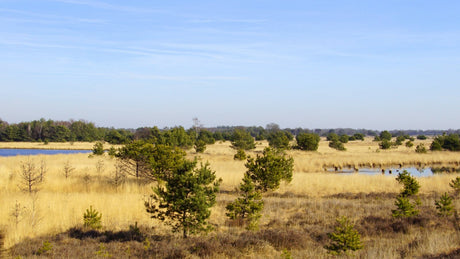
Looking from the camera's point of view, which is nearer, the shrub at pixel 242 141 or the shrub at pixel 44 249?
the shrub at pixel 44 249

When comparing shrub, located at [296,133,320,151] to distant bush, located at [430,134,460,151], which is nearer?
shrub, located at [296,133,320,151]

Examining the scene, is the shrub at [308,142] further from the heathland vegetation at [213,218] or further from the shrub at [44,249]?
the shrub at [44,249]

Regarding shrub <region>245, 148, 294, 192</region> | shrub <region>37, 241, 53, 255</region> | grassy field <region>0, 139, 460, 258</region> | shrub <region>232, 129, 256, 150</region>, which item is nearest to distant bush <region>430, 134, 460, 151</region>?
shrub <region>232, 129, 256, 150</region>

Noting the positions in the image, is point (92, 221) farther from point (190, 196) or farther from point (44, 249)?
point (190, 196)

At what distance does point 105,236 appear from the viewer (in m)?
10.2

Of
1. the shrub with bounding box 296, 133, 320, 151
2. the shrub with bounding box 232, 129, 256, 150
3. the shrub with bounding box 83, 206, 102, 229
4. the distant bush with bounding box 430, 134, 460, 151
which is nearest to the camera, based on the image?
the shrub with bounding box 83, 206, 102, 229

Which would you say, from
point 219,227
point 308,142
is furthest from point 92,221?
point 308,142

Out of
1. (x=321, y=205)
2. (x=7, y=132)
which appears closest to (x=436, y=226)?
(x=321, y=205)

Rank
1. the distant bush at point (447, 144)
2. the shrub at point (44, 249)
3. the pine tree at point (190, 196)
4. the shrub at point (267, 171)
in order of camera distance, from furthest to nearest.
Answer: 1. the distant bush at point (447, 144)
2. the shrub at point (267, 171)
3. the pine tree at point (190, 196)
4. the shrub at point (44, 249)

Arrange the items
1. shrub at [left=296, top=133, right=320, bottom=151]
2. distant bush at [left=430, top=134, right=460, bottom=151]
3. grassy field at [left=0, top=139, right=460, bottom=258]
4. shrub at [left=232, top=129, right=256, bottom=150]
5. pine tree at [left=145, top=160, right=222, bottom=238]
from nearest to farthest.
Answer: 1. grassy field at [left=0, top=139, right=460, bottom=258]
2. pine tree at [left=145, top=160, right=222, bottom=238]
3. shrub at [left=296, top=133, right=320, bottom=151]
4. shrub at [left=232, top=129, right=256, bottom=150]
5. distant bush at [left=430, top=134, right=460, bottom=151]

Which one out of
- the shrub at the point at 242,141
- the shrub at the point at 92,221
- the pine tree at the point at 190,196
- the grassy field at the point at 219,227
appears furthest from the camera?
the shrub at the point at 242,141

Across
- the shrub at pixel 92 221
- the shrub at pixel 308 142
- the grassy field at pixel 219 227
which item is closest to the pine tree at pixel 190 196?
the grassy field at pixel 219 227

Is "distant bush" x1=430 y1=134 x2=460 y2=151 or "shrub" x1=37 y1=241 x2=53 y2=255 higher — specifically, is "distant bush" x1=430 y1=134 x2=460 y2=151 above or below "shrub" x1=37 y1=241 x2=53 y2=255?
above

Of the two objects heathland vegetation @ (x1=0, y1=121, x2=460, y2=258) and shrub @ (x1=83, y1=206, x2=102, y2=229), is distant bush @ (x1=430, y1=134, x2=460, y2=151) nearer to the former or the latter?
heathland vegetation @ (x1=0, y1=121, x2=460, y2=258)
